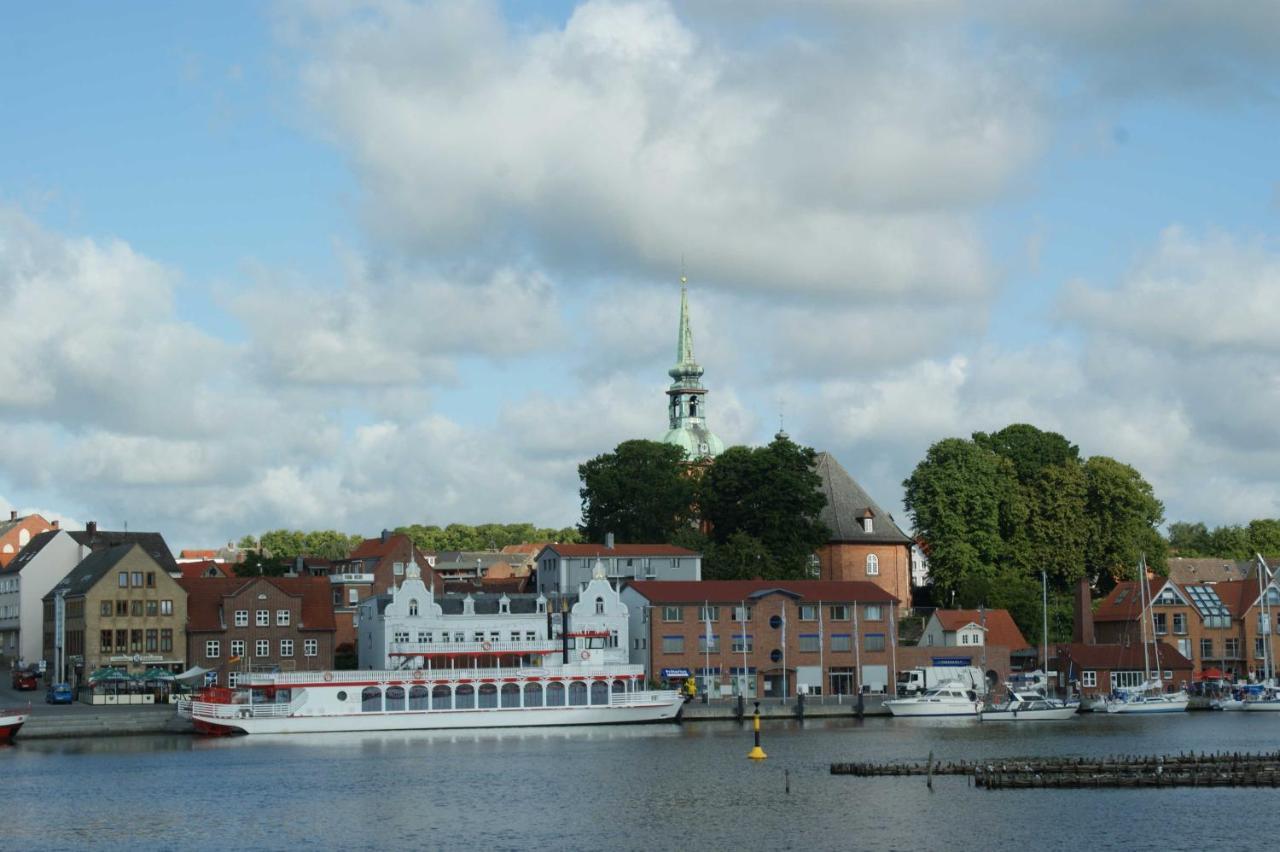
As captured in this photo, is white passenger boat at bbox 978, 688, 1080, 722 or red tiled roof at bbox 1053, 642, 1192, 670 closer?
white passenger boat at bbox 978, 688, 1080, 722

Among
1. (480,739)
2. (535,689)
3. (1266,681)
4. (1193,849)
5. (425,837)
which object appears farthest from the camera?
(1266,681)

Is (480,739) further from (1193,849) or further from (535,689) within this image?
(1193,849)

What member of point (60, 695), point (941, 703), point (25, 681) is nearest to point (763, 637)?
point (941, 703)

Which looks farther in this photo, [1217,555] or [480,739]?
[1217,555]

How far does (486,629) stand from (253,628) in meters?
17.4

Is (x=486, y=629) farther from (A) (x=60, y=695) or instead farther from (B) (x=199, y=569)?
(B) (x=199, y=569)

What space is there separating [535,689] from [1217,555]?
337 ft

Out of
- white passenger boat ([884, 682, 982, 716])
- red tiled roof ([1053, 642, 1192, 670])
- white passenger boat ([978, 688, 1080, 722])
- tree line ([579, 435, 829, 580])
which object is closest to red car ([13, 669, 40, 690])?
tree line ([579, 435, 829, 580])

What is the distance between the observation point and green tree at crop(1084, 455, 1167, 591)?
464ft

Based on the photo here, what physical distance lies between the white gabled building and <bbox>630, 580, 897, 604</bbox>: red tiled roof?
315 centimetres

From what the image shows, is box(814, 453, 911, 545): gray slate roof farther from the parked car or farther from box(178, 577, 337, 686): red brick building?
the parked car

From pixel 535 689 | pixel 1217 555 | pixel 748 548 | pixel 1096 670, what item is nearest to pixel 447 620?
pixel 535 689

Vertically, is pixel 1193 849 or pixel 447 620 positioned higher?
pixel 447 620

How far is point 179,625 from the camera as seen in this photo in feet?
397
